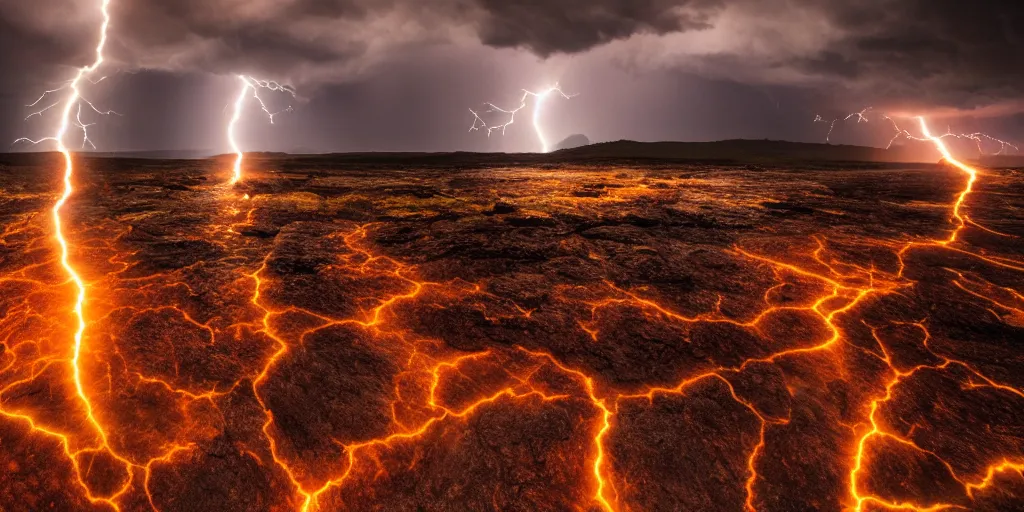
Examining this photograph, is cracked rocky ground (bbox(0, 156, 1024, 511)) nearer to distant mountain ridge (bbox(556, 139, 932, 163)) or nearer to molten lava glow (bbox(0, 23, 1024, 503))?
molten lava glow (bbox(0, 23, 1024, 503))

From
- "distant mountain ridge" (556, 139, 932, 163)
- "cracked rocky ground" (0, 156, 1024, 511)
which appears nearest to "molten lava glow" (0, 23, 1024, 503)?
"cracked rocky ground" (0, 156, 1024, 511)

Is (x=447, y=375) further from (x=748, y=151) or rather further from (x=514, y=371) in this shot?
(x=748, y=151)

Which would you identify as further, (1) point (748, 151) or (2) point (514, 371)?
(1) point (748, 151)

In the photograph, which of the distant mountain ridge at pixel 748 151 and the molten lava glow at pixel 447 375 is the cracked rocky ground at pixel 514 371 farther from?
the distant mountain ridge at pixel 748 151

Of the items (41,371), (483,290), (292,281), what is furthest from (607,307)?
(41,371)

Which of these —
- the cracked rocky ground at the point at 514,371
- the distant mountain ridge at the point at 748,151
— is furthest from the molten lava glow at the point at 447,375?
the distant mountain ridge at the point at 748,151

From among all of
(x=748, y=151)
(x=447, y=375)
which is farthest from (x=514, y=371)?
(x=748, y=151)

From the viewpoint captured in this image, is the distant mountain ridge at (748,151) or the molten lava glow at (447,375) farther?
the distant mountain ridge at (748,151)

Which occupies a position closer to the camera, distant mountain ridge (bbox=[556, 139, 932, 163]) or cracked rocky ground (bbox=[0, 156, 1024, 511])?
cracked rocky ground (bbox=[0, 156, 1024, 511])

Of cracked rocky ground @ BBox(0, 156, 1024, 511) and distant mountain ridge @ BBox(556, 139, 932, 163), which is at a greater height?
distant mountain ridge @ BBox(556, 139, 932, 163)
